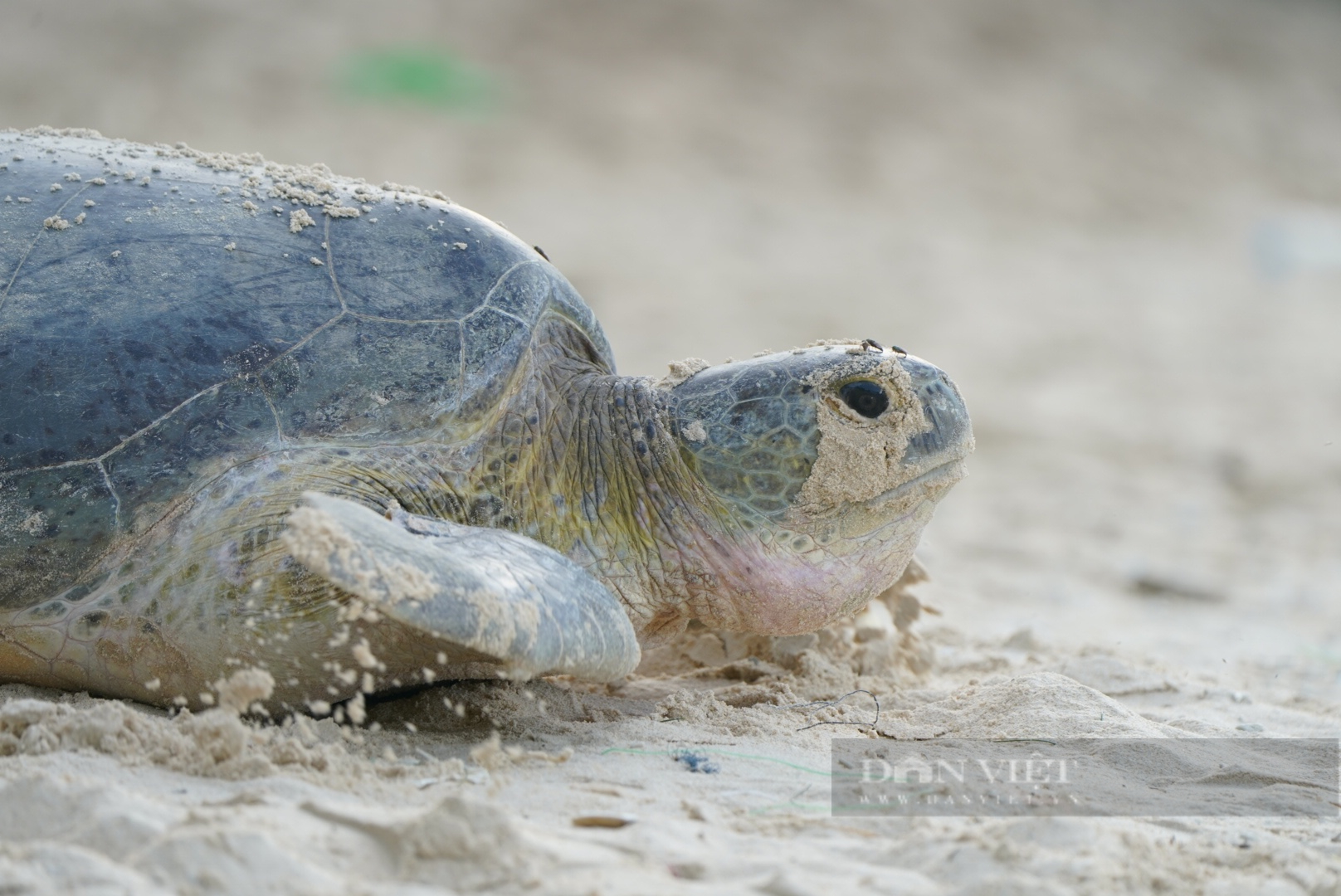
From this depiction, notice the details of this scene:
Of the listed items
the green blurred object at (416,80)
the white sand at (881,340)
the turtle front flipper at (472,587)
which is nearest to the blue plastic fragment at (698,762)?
the white sand at (881,340)

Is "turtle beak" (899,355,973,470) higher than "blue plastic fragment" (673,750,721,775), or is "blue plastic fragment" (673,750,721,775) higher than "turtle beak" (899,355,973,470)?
"turtle beak" (899,355,973,470)

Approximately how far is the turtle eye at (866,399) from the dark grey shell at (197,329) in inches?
32.4

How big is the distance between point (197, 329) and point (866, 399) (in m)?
1.58

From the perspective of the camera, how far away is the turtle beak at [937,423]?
288 centimetres

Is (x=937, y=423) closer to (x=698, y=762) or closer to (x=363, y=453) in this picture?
(x=698, y=762)

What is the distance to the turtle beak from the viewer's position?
2.88m

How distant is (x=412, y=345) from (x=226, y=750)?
104 centimetres

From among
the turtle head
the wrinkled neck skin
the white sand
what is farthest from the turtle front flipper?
the turtle head

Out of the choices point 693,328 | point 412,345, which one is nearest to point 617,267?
point 693,328

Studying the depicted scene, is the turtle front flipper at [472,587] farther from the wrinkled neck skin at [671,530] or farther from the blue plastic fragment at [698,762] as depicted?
the wrinkled neck skin at [671,530]

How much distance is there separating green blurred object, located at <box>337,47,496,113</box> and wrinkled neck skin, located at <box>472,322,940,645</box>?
10582mm

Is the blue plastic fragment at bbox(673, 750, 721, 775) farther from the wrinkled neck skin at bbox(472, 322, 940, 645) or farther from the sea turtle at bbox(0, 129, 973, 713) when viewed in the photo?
the wrinkled neck skin at bbox(472, 322, 940, 645)

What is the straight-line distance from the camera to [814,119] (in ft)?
47.0

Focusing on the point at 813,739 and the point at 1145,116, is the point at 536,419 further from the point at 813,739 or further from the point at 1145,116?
the point at 1145,116
